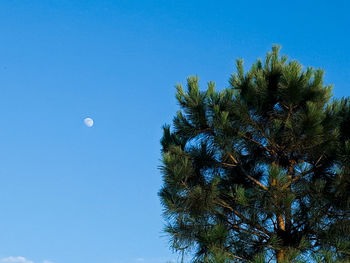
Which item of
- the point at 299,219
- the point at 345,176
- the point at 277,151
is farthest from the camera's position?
the point at 277,151

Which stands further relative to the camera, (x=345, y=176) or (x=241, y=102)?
(x=241, y=102)

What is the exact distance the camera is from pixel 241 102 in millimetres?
8969

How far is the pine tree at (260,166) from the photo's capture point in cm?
820

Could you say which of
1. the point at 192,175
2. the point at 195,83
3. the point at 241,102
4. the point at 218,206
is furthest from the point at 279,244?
the point at 195,83

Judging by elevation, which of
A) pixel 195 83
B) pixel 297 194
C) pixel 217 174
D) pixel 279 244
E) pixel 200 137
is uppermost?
pixel 195 83

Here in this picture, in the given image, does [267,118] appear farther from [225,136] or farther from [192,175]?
[192,175]

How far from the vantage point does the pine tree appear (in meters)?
8.20

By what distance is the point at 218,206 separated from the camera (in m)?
8.78

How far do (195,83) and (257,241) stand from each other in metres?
2.99

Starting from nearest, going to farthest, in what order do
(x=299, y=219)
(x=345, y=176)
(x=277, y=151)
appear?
(x=345, y=176), (x=299, y=219), (x=277, y=151)

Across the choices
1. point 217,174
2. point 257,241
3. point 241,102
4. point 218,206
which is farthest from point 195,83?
point 257,241

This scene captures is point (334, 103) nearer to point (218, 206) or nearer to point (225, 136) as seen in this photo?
point (225, 136)

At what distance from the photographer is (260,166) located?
31.9 ft

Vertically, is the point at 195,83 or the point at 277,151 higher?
the point at 195,83
